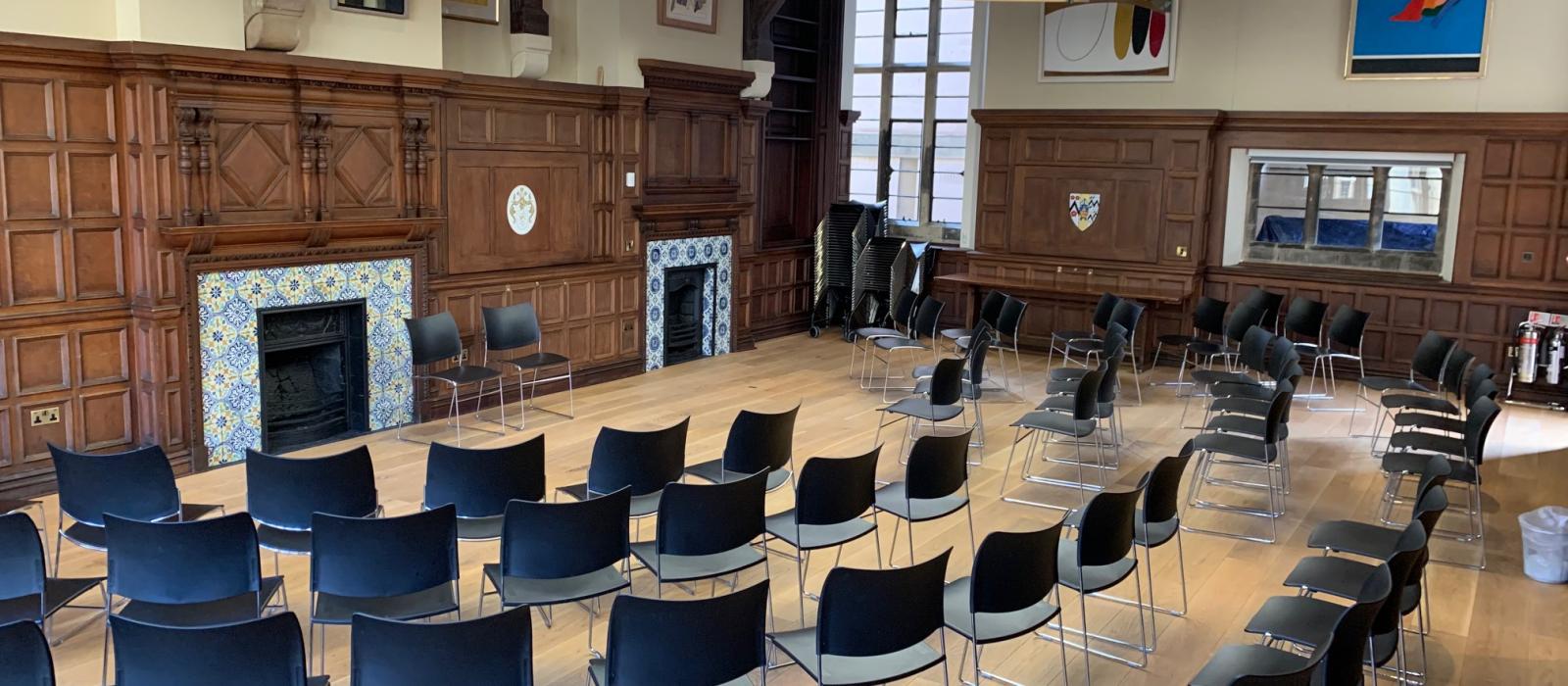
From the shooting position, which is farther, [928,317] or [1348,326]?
[928,317]

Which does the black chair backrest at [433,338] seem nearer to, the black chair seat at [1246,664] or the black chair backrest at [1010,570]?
the black chair backrest at [1010,570]

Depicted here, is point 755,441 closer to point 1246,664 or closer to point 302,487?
point 302,487

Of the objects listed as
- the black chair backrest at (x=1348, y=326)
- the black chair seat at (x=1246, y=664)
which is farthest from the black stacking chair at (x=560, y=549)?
the black chair backrest at (x=1348, y=326)

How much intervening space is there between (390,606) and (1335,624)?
3264 millimetres

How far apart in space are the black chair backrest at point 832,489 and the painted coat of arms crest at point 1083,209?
799 cm

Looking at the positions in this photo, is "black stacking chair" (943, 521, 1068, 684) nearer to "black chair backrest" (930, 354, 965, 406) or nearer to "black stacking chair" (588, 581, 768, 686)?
"black stacking chair" (588, 581, 768, 686)

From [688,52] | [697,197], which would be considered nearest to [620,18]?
[688,52]

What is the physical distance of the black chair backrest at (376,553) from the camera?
13.9 ft

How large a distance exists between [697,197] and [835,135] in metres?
3.19

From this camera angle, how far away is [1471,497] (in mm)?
7680

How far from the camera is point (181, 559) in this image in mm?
4230

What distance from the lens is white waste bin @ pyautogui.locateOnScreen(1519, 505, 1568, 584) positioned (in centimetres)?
614

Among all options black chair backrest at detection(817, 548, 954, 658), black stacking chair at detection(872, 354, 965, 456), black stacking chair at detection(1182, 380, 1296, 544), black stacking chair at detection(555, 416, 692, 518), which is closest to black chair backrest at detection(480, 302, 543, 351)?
black stacking chair at detection(872, 354, 965, 456)

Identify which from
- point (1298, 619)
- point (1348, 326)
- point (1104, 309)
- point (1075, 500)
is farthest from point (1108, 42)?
point (1298, 619)
